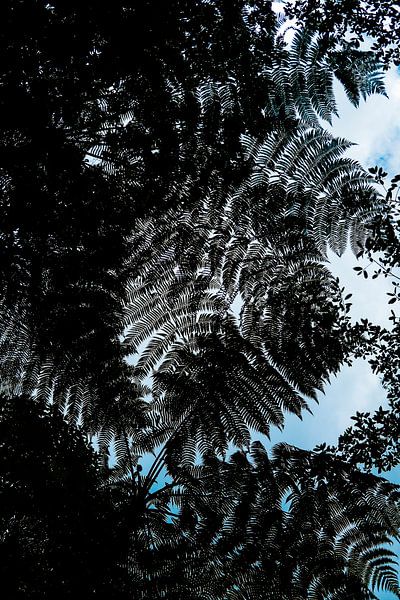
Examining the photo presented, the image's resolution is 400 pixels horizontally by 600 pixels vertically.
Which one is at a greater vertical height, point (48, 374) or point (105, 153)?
point (105, 153)

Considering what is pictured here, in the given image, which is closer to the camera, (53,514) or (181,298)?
(53,514)

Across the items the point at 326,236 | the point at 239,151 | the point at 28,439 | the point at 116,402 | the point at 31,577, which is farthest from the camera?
the point at 116,402

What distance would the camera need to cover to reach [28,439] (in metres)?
2.24

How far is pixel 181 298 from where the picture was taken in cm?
333

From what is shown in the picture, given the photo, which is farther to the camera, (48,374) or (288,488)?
(48,374)

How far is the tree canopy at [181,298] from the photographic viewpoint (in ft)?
7.09

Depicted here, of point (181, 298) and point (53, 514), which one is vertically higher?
point (181, 298)

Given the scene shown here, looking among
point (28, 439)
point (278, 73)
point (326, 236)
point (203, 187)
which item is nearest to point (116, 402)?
point (28, 439)

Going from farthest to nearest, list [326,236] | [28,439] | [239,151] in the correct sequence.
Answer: [326,236], [239,151], [28,439]

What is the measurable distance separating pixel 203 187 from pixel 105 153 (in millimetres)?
655

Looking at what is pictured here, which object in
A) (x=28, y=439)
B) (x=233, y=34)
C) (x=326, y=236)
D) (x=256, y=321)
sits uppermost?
(x=233, y=34)

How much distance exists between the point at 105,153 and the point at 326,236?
162 cm

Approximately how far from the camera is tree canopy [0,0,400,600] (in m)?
2.16

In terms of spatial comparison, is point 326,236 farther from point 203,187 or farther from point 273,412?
point 273,412
